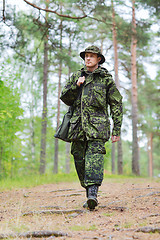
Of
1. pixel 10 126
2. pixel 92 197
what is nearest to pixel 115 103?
pixel 92 197

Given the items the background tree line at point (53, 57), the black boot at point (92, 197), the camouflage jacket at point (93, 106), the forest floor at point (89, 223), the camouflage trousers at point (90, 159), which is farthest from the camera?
the background tree line at point (53, 57)

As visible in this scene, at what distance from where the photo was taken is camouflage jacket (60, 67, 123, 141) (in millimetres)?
3817

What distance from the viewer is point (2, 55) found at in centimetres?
960

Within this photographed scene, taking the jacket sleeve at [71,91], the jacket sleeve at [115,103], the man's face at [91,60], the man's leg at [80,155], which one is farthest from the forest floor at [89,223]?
the man's face at [91,60]

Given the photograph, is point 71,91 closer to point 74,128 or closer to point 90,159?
point 74,128

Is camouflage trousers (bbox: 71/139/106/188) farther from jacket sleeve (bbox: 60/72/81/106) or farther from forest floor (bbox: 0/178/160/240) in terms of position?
jacket sleeve (bbox: 60/72/81/106)

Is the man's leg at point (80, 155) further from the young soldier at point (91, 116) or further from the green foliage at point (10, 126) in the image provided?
the green foliage at point (10, 126)

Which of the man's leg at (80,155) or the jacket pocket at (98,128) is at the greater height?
the jacket pocket at (98,128)

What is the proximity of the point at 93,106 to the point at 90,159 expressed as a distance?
0.75 metres

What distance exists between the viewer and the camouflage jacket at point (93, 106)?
3.82m

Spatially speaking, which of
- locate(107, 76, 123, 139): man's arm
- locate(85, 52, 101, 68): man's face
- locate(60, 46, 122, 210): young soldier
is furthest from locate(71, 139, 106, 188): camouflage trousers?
locate(85, 52, 101, 68): man's face

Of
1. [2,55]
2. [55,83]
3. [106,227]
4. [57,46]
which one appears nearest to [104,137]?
[106,227]

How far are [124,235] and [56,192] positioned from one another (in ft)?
14.0

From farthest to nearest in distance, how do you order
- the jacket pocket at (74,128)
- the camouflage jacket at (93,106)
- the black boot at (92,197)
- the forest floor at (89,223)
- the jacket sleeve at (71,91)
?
the jacket sleeve at (71,91), the jacket pocket at (74,128), the camouflage jacket at (93,106), the black boot at (92,197), the forest floor at (89,223)
